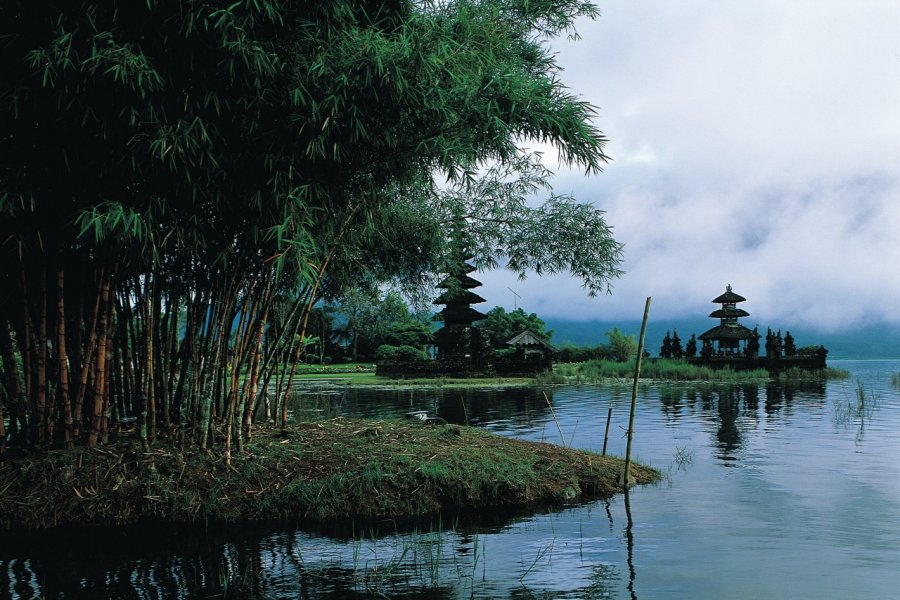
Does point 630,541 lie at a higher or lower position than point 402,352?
lower

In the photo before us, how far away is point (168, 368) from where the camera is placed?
8781 mm

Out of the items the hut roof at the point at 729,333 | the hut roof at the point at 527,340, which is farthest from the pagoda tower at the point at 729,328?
the hut roof at the point at 527,340

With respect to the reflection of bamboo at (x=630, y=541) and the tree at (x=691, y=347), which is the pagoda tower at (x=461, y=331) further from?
the reflection of bamboo at (x=630, y=541)

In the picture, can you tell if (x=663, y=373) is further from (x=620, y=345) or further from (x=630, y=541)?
(x=630, y=541)

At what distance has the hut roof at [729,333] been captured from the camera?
45.5 meters

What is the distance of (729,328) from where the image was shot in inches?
1838

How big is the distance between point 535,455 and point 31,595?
603 cm

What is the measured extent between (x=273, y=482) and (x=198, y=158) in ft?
12.1

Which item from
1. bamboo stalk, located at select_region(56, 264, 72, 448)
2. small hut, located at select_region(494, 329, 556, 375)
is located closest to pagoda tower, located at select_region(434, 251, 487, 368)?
small hut, located at select_region(494, 329, 556, 375)

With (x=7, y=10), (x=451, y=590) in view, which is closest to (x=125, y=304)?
(x=7, y=10)

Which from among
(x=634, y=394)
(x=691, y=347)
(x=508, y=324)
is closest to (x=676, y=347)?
(x=691, y=347)

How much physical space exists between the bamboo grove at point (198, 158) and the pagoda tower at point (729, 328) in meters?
40.4

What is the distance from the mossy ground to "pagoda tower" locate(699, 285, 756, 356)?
128 ft

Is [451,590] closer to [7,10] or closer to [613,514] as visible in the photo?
[613,514]
